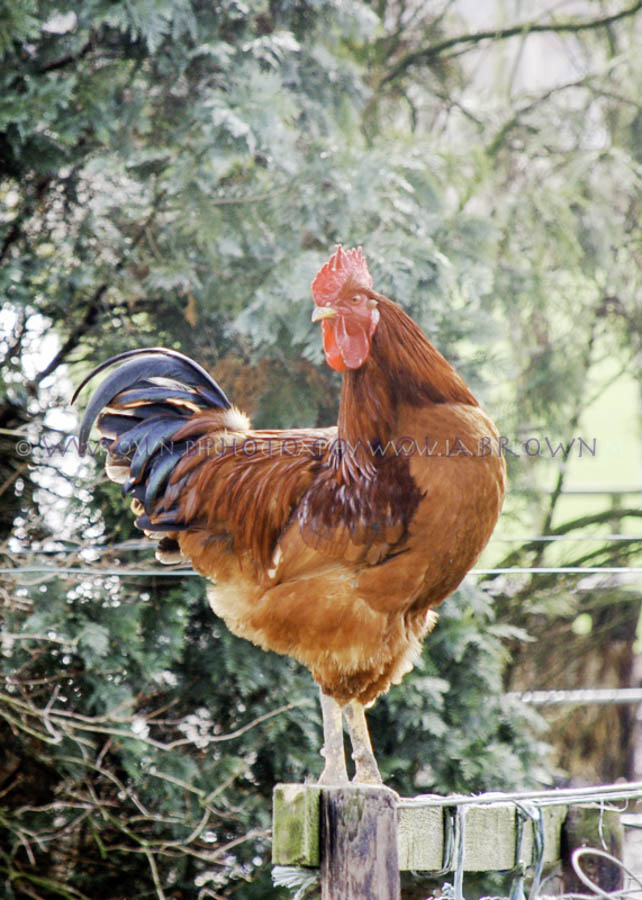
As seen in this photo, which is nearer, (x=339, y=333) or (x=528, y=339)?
(x=339, y=333)

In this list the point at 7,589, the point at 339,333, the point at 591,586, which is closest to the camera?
the point at 339,333

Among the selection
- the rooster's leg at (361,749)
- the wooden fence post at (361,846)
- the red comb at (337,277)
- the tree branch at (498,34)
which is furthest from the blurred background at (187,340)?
the wooden fence post at (361,846)

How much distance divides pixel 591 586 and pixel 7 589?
3378 mm

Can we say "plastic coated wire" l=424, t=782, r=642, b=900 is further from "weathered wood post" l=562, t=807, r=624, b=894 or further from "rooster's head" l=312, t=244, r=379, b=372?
"rooster's head" l=312, t=244, r=379, b=372

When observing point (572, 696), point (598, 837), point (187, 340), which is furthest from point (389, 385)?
point (572, 696)

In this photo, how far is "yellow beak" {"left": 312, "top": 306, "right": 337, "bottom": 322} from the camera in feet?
7.86

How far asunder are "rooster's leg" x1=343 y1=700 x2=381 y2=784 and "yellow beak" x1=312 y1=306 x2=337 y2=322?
1.03 meters

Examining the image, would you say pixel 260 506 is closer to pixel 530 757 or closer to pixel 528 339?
pixel 530 757

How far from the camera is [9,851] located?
14.3 ft

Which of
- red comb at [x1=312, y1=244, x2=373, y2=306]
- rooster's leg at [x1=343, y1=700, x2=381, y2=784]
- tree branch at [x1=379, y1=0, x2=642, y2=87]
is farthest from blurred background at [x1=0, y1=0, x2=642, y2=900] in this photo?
red comb at [x1=312, y1=244, x2=373, y2=306]

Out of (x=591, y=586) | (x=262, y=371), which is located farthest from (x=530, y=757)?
(x=262, y=371)

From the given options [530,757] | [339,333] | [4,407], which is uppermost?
[4,407]

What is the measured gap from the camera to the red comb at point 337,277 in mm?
2436

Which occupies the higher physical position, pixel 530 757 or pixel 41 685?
pixel 41 685
